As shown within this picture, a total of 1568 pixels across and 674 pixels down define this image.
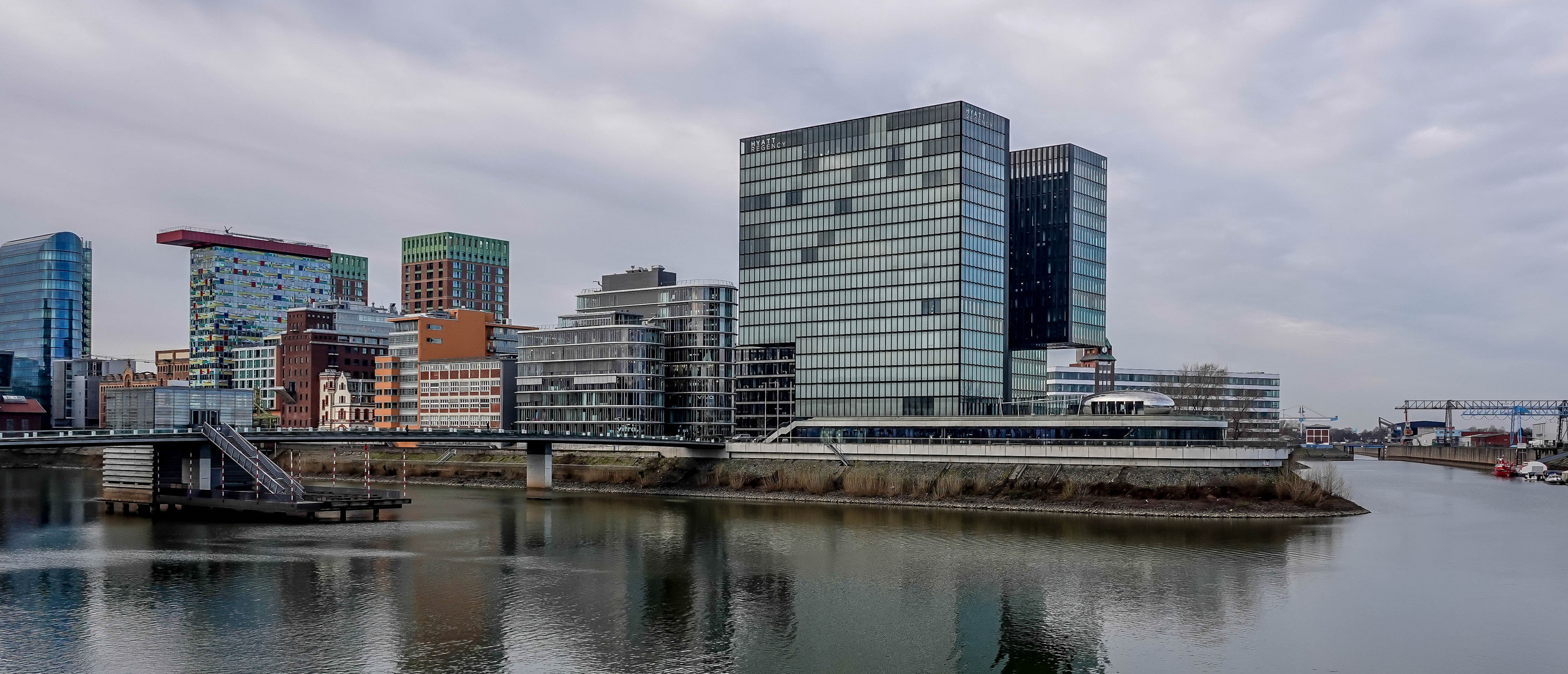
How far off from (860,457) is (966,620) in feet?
274

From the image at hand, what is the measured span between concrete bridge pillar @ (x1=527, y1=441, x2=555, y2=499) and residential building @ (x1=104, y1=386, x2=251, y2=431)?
123 ft

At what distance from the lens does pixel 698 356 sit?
192000 millimetres

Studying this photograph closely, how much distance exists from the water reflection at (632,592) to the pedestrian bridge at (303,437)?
772 centimetres

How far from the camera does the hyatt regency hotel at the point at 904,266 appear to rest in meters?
160

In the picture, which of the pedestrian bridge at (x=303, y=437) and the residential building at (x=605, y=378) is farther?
the residential building at (x=605, y=378)

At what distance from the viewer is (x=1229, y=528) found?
100500 millimetres

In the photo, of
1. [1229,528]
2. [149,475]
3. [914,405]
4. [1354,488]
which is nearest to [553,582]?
[1229,528]

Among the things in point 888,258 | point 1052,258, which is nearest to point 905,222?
point 888,258

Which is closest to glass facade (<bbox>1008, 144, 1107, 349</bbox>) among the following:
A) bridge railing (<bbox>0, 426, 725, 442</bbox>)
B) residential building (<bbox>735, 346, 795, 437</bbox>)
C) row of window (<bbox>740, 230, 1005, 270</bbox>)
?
row of window (<bbox>740, 230, 1005, 270</bbox>)

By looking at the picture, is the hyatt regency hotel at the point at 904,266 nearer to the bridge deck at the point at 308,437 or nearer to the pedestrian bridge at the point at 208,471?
the bridge deck at the point at 308,437

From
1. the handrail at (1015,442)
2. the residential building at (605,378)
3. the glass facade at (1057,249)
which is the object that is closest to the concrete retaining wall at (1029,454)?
the handrail at (1015,442)

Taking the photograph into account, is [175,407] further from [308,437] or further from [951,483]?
[951,483]

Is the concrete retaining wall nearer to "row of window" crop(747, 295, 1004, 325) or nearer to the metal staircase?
"row of window" crop(747, 295, 1004, 325)

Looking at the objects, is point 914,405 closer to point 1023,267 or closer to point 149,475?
point 1023,267
